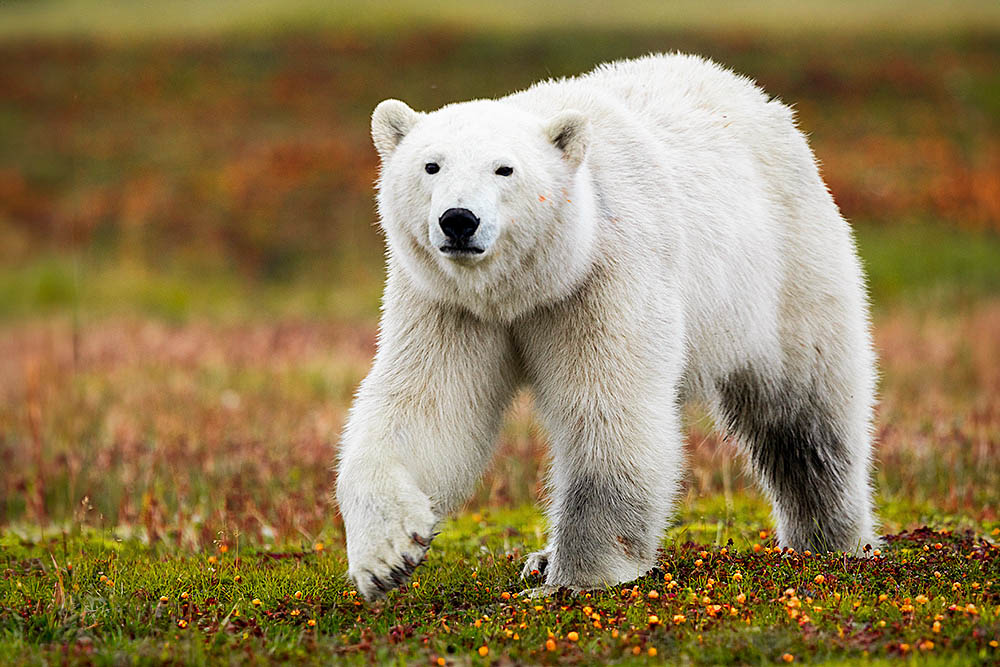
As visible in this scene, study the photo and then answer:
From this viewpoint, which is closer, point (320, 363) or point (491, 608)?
point (491, 608)

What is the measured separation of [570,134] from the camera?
19.4ft

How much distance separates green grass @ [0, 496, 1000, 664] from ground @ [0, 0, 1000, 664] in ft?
0.07

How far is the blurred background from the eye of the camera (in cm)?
977

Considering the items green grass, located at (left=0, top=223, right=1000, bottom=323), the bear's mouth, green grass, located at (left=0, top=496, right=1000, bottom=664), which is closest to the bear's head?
the bear's mouth

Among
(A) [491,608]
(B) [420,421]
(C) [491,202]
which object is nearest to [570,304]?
(C) [491,202]

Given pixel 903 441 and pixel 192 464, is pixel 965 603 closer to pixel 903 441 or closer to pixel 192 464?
pixel 903 441

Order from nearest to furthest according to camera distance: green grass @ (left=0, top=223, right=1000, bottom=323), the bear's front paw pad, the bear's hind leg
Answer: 1. the bear's front paw pad
2. the bear's hind leg
3. green grass @ (left=0, top=223, right=1000, bottom=323)

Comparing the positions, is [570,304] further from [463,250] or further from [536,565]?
[536,565]

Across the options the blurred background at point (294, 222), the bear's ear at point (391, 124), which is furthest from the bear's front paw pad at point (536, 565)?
the bear's ear at point (391, 124)

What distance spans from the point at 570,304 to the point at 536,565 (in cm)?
155

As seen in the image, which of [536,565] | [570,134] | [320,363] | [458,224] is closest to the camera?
[458,224]

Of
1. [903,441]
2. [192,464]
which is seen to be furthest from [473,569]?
[903,441]

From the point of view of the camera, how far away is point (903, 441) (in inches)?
409

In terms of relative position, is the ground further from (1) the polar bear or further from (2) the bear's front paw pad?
(1) the polar bear
